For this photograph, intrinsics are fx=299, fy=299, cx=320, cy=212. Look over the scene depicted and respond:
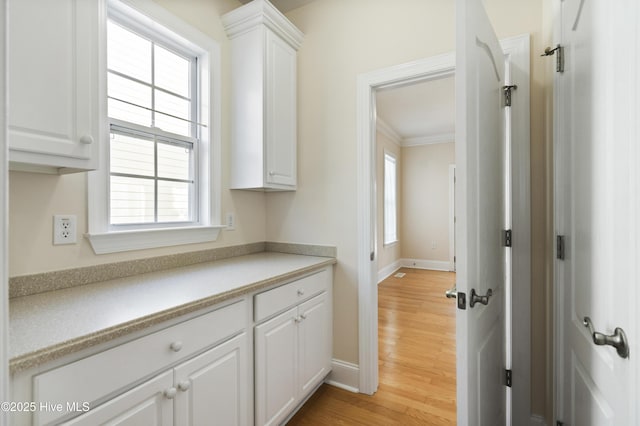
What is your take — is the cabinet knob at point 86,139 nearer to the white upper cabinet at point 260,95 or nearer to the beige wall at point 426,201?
the white upper cabinet at point 260,95

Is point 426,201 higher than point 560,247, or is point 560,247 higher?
point 426,201

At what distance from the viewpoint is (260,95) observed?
1.96 m

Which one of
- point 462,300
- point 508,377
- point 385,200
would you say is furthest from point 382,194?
point 462,300

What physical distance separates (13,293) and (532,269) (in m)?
2.34

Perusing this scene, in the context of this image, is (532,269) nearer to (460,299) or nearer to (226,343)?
(460,299)

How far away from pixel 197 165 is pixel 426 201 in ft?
16.8

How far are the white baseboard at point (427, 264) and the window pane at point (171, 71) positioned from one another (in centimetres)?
541

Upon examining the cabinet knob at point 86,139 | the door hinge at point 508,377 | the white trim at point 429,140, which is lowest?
the door hinge at point 508,377

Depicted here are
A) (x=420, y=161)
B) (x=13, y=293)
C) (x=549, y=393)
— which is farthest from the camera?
(x=420, y=161)

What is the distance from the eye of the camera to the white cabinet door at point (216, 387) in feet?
3.57

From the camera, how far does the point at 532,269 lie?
5.23ft

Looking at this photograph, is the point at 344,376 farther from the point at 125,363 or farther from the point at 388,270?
the point at 388,270

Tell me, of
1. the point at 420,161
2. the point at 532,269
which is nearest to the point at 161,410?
the point at 532,269

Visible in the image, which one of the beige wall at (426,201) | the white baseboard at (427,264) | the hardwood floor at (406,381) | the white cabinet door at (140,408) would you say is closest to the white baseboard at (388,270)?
the white baseboard at (427,264)
